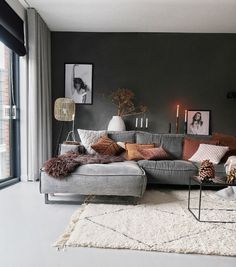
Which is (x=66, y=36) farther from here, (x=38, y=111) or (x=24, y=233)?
(x=24, y=233)

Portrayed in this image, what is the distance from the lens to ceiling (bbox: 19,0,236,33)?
373cm

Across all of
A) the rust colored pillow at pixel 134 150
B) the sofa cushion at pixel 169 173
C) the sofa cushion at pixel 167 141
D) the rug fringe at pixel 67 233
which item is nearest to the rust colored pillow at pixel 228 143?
the sofa cushion at pixel 167 141

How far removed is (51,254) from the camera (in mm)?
1762

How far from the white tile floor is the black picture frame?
9.34 ft

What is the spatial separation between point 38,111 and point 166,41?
2576mm

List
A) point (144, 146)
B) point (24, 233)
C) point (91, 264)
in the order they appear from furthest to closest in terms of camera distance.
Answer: point (144, 146)
point (24, 233)
point (91, 264)

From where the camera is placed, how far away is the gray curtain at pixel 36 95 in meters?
4.01

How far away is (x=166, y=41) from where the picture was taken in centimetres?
486

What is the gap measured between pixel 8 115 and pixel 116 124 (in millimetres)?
1713

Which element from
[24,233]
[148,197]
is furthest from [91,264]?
[148,197]

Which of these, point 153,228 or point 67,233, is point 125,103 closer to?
point 153,228

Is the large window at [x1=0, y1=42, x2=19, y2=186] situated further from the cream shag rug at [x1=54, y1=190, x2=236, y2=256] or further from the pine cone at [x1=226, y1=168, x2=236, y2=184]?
the pine cone at [x1=226, y1=168, x2=236, y2=184]

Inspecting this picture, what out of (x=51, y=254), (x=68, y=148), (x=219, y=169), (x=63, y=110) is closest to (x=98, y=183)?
(x=51, y=254)

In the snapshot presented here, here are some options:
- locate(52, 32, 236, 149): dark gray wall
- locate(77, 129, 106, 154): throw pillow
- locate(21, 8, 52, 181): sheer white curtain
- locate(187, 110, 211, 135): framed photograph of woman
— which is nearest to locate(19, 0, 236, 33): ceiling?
locate(52, 32, 236, 149): dark gray wall
